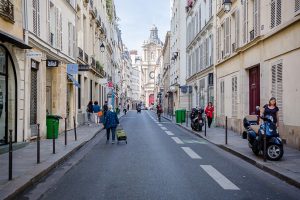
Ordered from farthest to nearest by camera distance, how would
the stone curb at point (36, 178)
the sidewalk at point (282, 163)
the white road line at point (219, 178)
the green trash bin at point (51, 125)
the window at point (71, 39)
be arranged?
the window at point (71, 39)
the green trash bin at point (51, 125)
the sidewalk at point (282, 163)
the white road line at point (219, 178)
the stone curb at point (36, 178)

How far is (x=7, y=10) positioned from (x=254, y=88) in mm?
11100

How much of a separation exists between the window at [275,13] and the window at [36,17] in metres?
8.79

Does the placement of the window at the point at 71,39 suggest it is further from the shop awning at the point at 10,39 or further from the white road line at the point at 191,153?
the white road line at the point at 191,153

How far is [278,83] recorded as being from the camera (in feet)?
49.8

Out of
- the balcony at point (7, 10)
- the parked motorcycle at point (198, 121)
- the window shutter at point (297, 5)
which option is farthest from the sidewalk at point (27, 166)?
the parked motorcycle at point (198, 121)

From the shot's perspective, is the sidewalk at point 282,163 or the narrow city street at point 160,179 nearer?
the narrow city street at point 160,179

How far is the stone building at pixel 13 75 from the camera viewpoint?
13.0m

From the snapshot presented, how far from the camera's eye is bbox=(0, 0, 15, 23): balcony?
40.5ft

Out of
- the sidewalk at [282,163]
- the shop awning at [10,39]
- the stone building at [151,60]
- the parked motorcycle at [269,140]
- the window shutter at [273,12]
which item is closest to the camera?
the sidewalk at [282,163]

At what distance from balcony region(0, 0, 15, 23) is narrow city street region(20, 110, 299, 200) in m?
4.62

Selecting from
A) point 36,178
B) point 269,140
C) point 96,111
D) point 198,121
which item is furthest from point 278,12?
point 96,111

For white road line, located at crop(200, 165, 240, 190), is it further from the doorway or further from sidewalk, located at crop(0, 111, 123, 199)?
the doorway

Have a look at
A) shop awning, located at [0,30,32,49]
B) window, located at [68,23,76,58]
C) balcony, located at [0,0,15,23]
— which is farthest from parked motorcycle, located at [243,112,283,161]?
window, located at [68,23,76,58]

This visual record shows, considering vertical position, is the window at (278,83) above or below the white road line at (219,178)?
above
